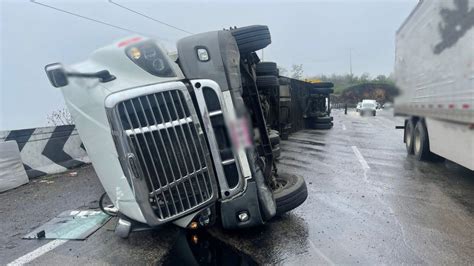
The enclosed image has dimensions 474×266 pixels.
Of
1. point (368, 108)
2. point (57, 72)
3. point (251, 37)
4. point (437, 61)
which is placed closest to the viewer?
point (57, 72)

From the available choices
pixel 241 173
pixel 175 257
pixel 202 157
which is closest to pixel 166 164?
pixel 202 157

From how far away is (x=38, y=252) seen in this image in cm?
344

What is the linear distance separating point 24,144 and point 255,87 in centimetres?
551

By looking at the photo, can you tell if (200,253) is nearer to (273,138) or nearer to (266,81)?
(273,138)

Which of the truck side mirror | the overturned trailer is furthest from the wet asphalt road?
the overturned trailer

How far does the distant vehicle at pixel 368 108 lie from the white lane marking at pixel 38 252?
3439 mm

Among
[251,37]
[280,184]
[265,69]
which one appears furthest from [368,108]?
[280,184]

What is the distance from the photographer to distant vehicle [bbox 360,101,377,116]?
150 cm

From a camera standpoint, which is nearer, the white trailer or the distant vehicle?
the white trailer

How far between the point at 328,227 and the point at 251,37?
2.37m

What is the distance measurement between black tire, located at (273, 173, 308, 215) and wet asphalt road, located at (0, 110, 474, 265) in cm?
37

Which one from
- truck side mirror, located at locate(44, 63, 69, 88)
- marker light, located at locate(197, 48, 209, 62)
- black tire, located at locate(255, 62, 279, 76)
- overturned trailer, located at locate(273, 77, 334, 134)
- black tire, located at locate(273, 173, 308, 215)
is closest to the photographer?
truck side mirror, located at locate(44, 63, 69, 88)

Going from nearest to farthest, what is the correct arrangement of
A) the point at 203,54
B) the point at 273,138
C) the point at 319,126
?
the point at 203,54 < the point at 273,138 < the point at 319,126

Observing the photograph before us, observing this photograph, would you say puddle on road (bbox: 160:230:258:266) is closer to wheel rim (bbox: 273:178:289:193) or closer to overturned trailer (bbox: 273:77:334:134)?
wheel rim (bbox: 273:178:289:193)
